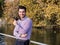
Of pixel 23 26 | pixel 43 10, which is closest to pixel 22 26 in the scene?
pixel 23 26

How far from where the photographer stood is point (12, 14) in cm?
A: 3891

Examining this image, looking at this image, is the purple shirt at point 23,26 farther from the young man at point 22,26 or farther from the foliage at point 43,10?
the foliage at point 43,10

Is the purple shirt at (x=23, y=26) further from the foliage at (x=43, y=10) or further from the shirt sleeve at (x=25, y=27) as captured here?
the foliage at (x=43, y=10)

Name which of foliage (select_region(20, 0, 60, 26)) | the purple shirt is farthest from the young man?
foliage (select_region(20, 0, 60, 26))

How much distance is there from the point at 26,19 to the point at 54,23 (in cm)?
2670

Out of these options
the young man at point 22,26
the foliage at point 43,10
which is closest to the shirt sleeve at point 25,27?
the young man at point 22,26

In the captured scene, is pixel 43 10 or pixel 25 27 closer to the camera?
pixel 25 27

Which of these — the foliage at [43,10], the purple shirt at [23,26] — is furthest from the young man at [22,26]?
the foliage at [43,10]

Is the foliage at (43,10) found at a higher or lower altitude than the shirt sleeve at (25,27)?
lower

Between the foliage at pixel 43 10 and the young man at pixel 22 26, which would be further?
the foliage at pixel 43 10

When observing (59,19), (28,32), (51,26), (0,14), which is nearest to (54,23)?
(51,26)

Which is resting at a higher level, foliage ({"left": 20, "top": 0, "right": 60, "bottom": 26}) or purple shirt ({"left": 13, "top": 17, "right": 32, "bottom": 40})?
purple shirt ({"left": 13, "top": 17, "right": 32, "bottom": 40})

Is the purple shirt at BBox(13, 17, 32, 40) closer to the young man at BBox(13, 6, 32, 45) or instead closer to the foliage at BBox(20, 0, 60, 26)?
the young man at BBox(13, 6, 32, 45)

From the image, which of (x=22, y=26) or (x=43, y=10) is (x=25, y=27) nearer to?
(x=22, y=26)
